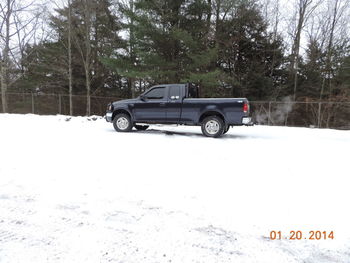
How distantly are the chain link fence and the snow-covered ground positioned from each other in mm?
11556

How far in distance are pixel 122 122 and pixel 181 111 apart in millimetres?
2472

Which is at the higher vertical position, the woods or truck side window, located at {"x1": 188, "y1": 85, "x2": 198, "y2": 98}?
→ the woods

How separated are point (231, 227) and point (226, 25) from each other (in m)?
18.8

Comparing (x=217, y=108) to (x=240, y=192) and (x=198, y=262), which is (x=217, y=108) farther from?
(x=198, y=262)

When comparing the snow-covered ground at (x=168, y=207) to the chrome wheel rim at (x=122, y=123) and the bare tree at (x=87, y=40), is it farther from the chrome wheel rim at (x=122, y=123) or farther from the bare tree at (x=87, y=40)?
the bare tree at (x=87, y=40)

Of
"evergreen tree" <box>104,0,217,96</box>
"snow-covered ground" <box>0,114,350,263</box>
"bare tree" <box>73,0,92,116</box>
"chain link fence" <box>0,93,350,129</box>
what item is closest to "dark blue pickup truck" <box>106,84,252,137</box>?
"snow-covered ground" <box>0,114,350,263</box>

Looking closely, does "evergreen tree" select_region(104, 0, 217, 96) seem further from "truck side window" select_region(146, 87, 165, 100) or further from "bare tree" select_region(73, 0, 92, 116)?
"truck side window" select_region(146, 87, 165, 100)

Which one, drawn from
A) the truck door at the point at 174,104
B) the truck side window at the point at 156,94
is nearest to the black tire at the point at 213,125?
the truck door at the point at 174,104

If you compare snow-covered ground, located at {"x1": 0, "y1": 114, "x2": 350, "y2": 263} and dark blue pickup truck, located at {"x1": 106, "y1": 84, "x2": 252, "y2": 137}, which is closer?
snow-covered ground, located at {"x1": 0, "y1": 114, "x2": 350, "y2": 263}

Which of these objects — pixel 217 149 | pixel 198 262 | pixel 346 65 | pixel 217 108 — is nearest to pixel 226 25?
pixel 346 65

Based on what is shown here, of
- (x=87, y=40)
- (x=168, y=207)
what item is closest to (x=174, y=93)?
(x=168, y=207)

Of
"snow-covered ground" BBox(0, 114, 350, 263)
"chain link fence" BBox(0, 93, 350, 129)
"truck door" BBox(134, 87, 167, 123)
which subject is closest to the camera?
"snow-covered ground" BBox(0, 114, 350, 263)

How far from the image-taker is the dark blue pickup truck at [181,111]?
23.9ft

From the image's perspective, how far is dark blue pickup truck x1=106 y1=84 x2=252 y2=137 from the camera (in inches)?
287
